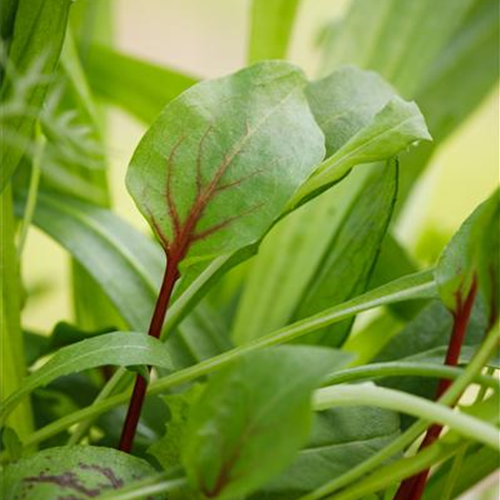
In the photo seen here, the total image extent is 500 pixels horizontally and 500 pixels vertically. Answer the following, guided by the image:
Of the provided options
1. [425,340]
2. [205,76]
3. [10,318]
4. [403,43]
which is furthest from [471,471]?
[205,76]

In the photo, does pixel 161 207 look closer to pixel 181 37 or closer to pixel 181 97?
pixel 181 97

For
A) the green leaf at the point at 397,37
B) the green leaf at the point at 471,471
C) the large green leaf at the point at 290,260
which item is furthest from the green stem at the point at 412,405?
the green leaf at the point at 397,37

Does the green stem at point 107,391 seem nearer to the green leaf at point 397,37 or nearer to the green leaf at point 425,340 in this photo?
the green leaf at point 425,340

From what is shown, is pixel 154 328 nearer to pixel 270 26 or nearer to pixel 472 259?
pixel 472 259

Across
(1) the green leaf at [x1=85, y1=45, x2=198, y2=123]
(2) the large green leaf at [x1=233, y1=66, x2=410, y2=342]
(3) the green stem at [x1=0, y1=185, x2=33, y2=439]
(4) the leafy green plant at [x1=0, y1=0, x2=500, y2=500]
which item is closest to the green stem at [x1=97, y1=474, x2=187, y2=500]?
(4) the leafy green plant at [x1=0, y1=0, x2=500, y2=500]

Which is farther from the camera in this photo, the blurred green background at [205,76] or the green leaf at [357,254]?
the blurred green background at [205,76]

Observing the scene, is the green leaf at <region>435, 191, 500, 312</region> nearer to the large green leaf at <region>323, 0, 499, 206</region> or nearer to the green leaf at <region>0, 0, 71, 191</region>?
the green leaf at <region>0, 0, 71, 191</region>
